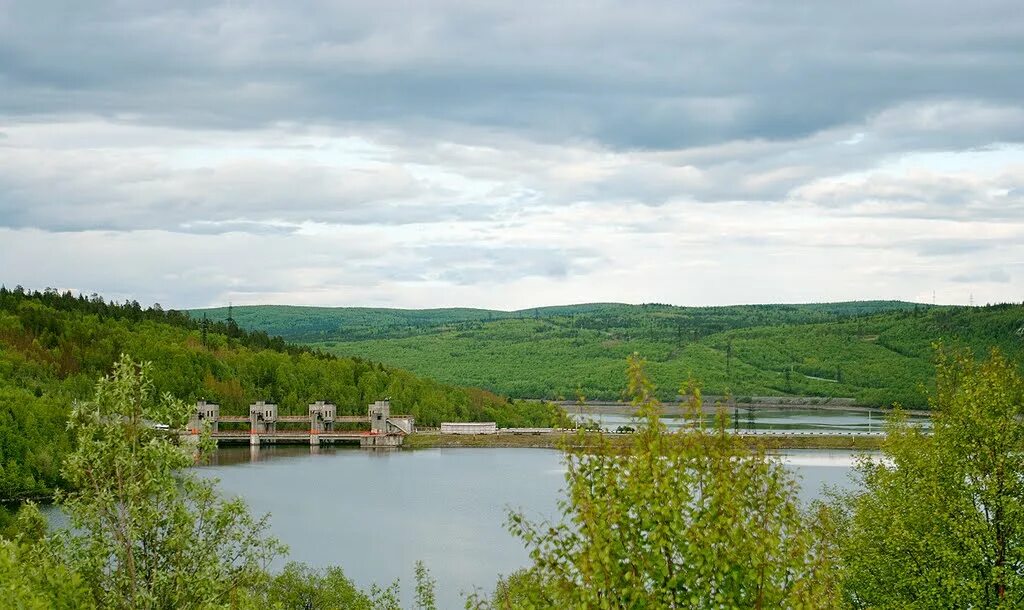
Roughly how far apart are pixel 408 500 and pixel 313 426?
54389 mm

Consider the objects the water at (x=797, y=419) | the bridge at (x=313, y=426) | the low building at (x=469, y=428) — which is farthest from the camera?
the water at (x=797, y=419)

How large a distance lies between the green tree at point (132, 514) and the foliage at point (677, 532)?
4.56 meters

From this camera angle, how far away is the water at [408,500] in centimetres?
4691

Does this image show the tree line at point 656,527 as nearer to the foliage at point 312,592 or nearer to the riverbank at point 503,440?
the foliage at point 312,592

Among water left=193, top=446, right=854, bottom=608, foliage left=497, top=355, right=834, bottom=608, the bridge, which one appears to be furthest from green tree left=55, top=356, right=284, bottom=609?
the bridge

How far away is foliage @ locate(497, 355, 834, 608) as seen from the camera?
32.0 feet

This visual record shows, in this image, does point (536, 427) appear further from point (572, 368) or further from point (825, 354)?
point (825, 354)

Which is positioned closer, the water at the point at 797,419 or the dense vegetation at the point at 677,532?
the dense vegetation at the point at 677,532

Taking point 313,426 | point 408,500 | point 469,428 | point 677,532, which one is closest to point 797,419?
point 469,428

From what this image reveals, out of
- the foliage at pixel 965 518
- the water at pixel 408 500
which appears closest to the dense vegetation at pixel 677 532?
the foliage at pixel 965 518

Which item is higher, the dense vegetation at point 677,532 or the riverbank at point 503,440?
the dense vegetation at point 677,532

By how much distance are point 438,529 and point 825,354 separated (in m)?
138

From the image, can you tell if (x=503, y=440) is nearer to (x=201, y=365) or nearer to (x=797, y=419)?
(x=201, y=365)

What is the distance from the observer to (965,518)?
16812 millimetres
